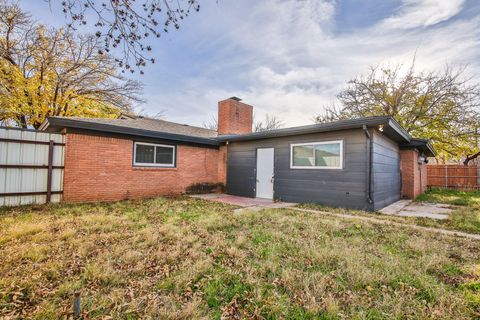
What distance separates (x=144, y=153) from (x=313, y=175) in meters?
6.32

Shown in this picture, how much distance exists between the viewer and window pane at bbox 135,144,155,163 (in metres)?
8.60

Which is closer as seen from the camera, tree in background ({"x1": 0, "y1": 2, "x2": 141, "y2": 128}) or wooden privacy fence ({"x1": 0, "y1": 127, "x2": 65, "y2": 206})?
wooden privacy fence ({"x1": 0, "y1": 127, "x2": 65, "y2": 206})

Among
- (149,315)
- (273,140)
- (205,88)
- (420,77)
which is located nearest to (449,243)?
(149,315)

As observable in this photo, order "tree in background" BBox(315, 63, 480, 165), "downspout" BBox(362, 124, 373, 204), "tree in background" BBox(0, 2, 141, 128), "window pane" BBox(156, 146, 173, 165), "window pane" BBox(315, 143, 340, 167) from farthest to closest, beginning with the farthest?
"tree in background" BBox(315, 63, 480, 165) → "tree in background" BBox(0, 2, 141, 128) → "window pane" BBox(156, 146, 173, 165) → "window pane" BBox(315, 143, 340, 167) → "downspout" BBox(362, 124, 373, 204)

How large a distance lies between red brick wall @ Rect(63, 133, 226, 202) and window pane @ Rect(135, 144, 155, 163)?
30 centimetres

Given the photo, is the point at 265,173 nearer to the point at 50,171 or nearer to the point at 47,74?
the point at 50,171

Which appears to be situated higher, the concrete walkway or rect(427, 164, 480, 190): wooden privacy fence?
rect(427, 164, 480, 190): wooden privacy fence

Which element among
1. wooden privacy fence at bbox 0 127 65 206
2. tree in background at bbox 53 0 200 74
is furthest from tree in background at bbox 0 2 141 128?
tree in background at bbox 53 0 200 74

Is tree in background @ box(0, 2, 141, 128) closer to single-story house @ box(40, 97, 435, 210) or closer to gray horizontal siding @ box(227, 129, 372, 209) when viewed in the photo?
single-story house @ box(40, 97, 435, 210)

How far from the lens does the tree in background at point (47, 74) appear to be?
37.3 feet

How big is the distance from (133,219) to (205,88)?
10.1 meters

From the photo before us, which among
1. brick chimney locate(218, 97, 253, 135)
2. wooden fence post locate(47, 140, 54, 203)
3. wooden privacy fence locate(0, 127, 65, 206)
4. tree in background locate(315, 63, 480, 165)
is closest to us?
wooden privacy fence locate(0, 127, 65, 206)

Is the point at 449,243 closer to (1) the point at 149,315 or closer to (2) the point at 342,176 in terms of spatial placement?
(2) the point at 342,176

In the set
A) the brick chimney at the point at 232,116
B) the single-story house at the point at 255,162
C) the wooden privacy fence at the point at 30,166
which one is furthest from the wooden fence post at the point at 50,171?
the brick chimney at the point at 232,116
